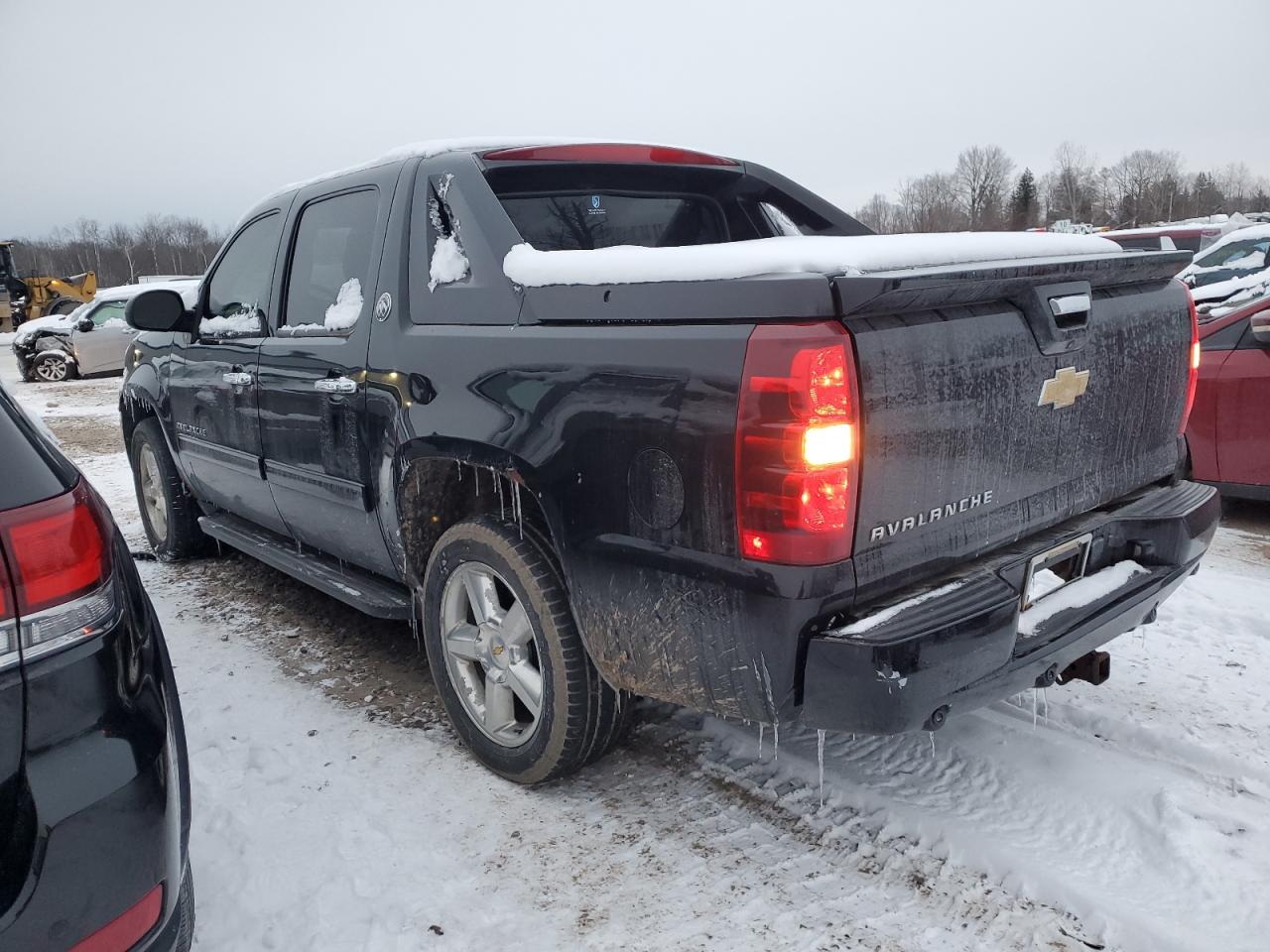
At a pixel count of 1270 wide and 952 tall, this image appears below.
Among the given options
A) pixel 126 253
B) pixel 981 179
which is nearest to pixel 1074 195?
pixel 981 179

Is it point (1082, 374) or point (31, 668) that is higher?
point (1082, 374)

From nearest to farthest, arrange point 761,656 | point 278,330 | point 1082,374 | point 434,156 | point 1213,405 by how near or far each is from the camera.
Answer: point 761,656
point 1082,374
point 434,156
point 278,330
point 1213,405

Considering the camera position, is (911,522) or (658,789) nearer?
(911,522)

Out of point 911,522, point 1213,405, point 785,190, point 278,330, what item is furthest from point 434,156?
point 1213,405

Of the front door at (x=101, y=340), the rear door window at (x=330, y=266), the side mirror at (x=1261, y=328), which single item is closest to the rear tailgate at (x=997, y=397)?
the rear door window at (x=330, y=266)

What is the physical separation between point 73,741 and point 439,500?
158 cm

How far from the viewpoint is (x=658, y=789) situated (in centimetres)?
282

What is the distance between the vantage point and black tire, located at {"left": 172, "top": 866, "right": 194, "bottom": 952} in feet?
5.63

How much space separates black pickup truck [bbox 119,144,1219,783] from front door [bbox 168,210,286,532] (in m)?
0.25

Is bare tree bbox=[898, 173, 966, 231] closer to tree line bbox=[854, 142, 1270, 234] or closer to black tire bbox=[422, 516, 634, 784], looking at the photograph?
tree line bbox=[854, 142, 1270, 234]

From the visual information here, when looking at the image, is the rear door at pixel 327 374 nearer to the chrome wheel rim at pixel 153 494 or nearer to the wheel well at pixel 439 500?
the wheel well at pixel 439 500

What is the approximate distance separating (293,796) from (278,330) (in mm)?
1829

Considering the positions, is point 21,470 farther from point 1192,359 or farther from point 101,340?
point 101,340

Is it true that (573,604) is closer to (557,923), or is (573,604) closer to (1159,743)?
(557,923)
